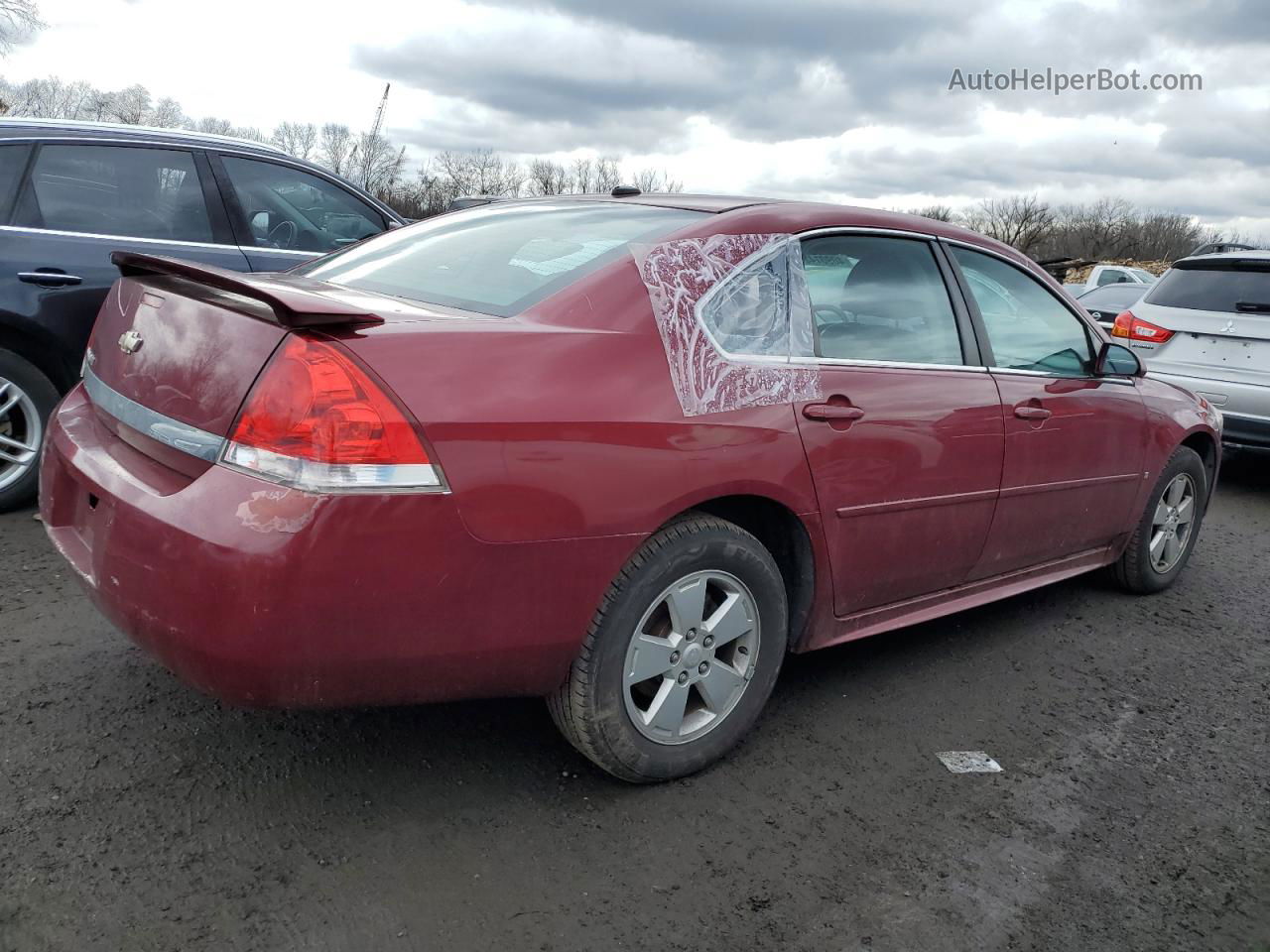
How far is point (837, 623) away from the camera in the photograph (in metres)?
3.20

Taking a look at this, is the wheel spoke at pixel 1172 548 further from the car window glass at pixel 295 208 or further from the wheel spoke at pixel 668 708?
the car window glass at pixel 295 208

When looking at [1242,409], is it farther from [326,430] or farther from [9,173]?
[9,173]

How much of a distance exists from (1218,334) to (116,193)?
6.73 metres

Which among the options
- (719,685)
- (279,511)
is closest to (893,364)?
(719,685)

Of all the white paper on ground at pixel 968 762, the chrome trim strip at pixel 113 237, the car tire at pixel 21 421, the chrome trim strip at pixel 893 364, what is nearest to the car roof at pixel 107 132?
the chrome trim strip at pixel 113 237

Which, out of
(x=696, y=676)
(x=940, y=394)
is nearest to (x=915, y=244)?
(x=940, y=394)

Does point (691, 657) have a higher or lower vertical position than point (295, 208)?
lower

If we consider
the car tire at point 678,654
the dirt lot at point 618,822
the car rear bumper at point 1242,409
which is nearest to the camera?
the dirt lot at point 618,822

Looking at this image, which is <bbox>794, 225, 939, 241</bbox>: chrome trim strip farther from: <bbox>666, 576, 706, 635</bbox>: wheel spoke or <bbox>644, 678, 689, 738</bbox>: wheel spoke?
<bbox>644, 678, 689, 738</bbox>: wheel spoke

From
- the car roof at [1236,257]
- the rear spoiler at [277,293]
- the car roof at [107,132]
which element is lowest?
the rear spoiler at [277,293]

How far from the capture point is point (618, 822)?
2627 millimetres

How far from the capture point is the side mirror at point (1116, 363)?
414cm

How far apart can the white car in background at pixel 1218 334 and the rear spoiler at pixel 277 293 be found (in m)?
6.30

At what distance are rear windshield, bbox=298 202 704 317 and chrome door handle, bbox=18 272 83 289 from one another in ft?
5.89
